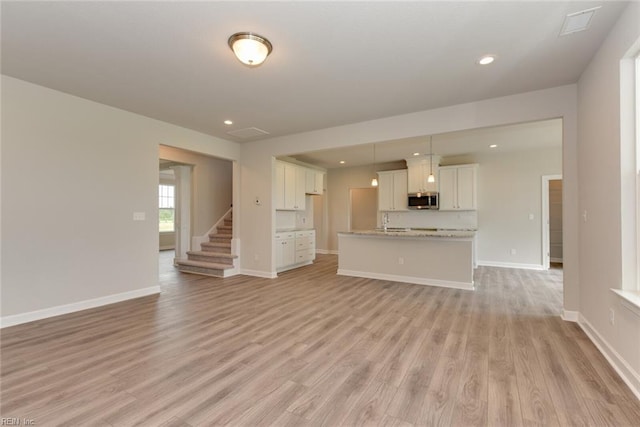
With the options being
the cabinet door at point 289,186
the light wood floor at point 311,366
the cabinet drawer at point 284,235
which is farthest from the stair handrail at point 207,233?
the light wood floor at point 311,366

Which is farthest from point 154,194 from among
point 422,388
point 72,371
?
point 422,388

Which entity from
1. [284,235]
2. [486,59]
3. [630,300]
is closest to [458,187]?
[284,235]

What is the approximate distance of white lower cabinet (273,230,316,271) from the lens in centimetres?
606

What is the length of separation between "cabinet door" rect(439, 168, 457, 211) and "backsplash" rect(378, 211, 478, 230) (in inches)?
14.6

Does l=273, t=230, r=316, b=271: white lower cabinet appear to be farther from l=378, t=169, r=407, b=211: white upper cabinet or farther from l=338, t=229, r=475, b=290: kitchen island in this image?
l=378, t=169, r=407, b=211: white upper cabinet

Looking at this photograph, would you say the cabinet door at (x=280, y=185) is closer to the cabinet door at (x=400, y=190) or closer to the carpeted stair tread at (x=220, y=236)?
the carpeted stair tread at (x=220, y=236)

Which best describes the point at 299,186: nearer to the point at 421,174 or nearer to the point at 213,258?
the point at 213,258

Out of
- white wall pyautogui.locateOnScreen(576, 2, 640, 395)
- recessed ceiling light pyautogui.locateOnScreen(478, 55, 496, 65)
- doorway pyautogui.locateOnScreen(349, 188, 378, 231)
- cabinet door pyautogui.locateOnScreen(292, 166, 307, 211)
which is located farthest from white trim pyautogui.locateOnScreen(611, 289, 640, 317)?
doorway pyautogui.locateOnScreen(349, 188, 378, 231)

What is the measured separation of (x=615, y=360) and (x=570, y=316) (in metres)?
1.20

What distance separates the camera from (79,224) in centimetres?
371

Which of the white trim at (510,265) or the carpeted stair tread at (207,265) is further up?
the carpeted stair tread at (207,265)

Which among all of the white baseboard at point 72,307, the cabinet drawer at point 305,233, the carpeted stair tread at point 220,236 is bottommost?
the white baseboard at point 72,307

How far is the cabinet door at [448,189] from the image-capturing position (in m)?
7.05

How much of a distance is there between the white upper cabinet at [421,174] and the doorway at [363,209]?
8.09 feet
